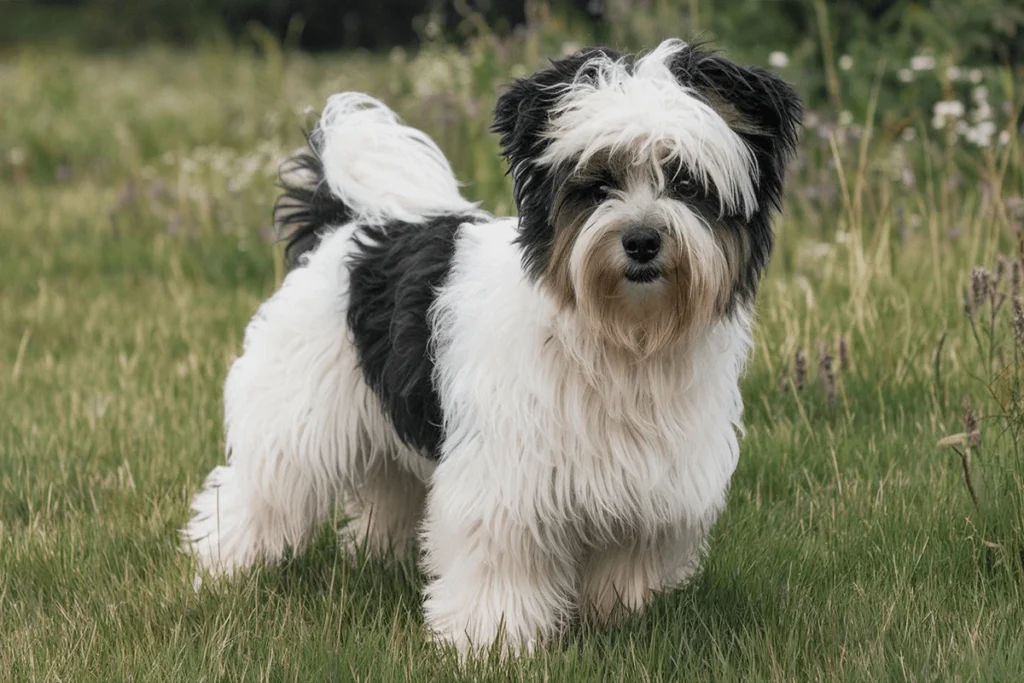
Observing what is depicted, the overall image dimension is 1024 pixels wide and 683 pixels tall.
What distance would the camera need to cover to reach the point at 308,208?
4133 millimetres

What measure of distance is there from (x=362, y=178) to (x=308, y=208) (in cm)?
22

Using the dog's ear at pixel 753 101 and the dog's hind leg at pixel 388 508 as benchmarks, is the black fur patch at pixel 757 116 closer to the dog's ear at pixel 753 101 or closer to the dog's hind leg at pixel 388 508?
the dog's ear at pixel 753 101

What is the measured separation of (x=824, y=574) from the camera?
11.9 ft

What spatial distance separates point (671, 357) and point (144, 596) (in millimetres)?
1544

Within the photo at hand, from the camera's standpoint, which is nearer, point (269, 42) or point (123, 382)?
point (123, 382)

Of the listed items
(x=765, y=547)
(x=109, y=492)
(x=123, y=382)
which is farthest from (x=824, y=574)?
(x=123, y=382)

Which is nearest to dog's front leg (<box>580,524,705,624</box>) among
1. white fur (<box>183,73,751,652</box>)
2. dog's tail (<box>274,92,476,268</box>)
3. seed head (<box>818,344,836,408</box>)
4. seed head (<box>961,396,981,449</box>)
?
white fur (<box>183,73,751,652</box>)

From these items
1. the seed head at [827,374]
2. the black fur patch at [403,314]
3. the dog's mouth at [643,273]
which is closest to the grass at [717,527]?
the seed head at [827,374]

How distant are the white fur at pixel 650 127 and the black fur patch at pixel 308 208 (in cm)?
121

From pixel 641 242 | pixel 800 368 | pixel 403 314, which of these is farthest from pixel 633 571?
pixel 800 368

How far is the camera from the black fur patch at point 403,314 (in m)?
3.53

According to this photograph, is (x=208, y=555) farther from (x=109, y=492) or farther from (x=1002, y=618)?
(x=1002, y=618)

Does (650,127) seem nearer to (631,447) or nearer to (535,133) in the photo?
(535,133)

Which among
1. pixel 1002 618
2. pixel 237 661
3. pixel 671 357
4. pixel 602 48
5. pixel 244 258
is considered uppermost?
pixel 602 48
